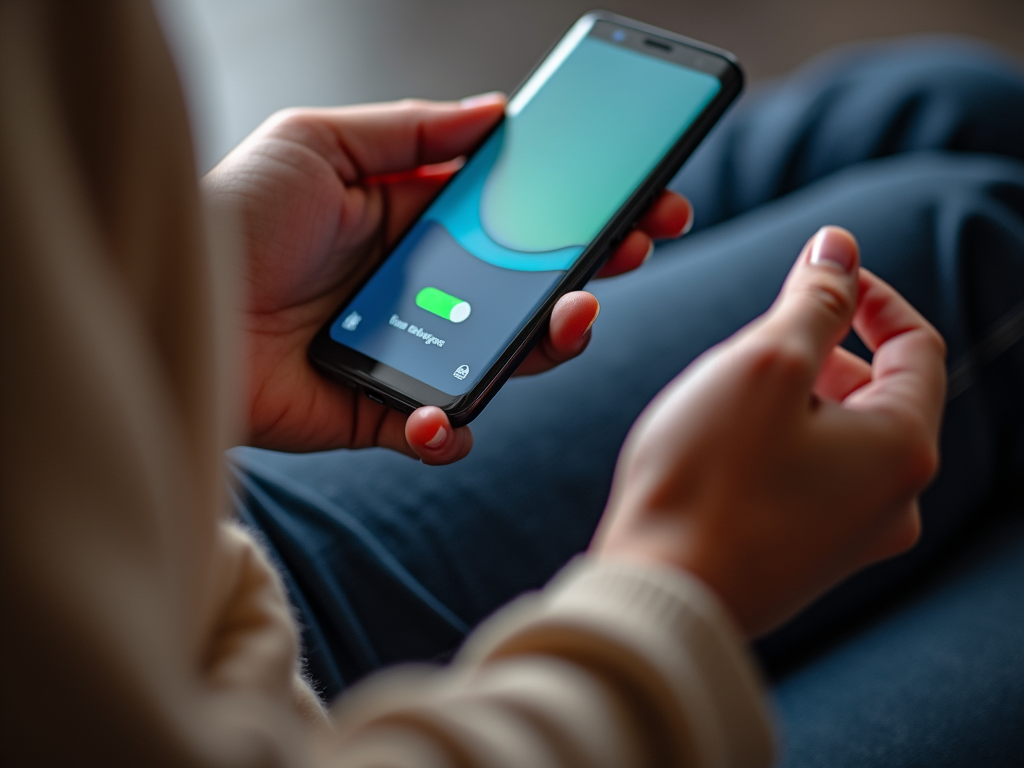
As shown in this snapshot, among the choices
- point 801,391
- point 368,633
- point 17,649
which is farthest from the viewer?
point 368,633

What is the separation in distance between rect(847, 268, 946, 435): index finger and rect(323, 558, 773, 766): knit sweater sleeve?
0.51 feet

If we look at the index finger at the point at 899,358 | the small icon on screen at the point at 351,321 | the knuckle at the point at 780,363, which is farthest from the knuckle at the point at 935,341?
the small icon on screen at the point at 351,321

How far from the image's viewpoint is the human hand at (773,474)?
30 cm

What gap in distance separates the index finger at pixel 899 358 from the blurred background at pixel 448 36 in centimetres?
90

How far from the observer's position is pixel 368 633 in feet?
1.54

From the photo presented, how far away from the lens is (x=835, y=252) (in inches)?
15.4

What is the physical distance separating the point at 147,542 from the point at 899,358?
13.3 inches

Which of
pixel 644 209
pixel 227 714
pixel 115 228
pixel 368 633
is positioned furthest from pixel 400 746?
pixel 644 209

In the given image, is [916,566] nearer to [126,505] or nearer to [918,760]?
[918,760]

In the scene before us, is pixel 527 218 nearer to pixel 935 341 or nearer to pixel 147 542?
pixel 935 341

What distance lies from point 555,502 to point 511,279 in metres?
0.14

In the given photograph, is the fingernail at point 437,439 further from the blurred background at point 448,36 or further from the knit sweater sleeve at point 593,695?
the blurred background at point 448,36

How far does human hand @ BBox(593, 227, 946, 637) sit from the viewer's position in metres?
0.30

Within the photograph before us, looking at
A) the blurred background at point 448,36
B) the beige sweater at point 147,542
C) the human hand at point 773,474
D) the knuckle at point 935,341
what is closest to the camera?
the beige sweater at point 147,542
